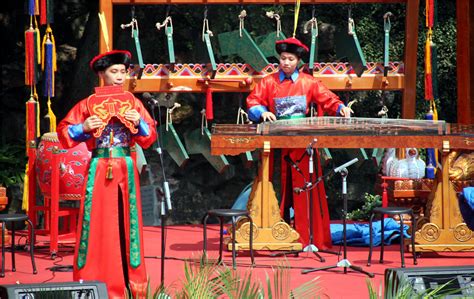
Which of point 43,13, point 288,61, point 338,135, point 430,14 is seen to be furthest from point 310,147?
point 43,13

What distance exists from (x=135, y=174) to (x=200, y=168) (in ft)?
22.4

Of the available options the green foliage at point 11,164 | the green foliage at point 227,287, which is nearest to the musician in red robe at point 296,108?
the green foliage at point 227,287

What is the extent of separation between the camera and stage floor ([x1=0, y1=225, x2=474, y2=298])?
23.6 ft

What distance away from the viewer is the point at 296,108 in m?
8.83

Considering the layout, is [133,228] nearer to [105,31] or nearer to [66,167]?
[66,167]

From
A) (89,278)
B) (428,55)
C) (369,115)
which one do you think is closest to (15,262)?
(89,278)

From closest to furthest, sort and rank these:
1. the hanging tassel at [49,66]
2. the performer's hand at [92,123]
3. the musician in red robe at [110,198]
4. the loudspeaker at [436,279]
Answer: the loudspeaker at [436,279] → the performer's hand at [92,123] → the musician in red robe at [110,198] → the hanging tassel at [49,66]

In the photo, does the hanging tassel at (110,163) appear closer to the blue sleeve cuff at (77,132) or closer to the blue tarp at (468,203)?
the blue sleeve cuff at (77,132)

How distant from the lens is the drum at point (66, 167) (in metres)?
8.54

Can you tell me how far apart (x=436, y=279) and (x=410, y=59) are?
510 cm

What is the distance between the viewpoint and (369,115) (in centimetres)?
1383

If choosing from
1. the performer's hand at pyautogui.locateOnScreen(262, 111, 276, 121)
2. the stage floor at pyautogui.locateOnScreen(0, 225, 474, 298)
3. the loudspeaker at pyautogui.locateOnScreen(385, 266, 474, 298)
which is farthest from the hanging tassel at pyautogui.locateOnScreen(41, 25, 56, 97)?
the loudspeaker at pyautogui.locateOnScreen(385, 266, 474, 298)

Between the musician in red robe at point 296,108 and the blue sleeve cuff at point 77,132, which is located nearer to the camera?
the blue sleeve cuff at point 77,132

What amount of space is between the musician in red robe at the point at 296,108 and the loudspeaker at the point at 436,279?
136 inches
